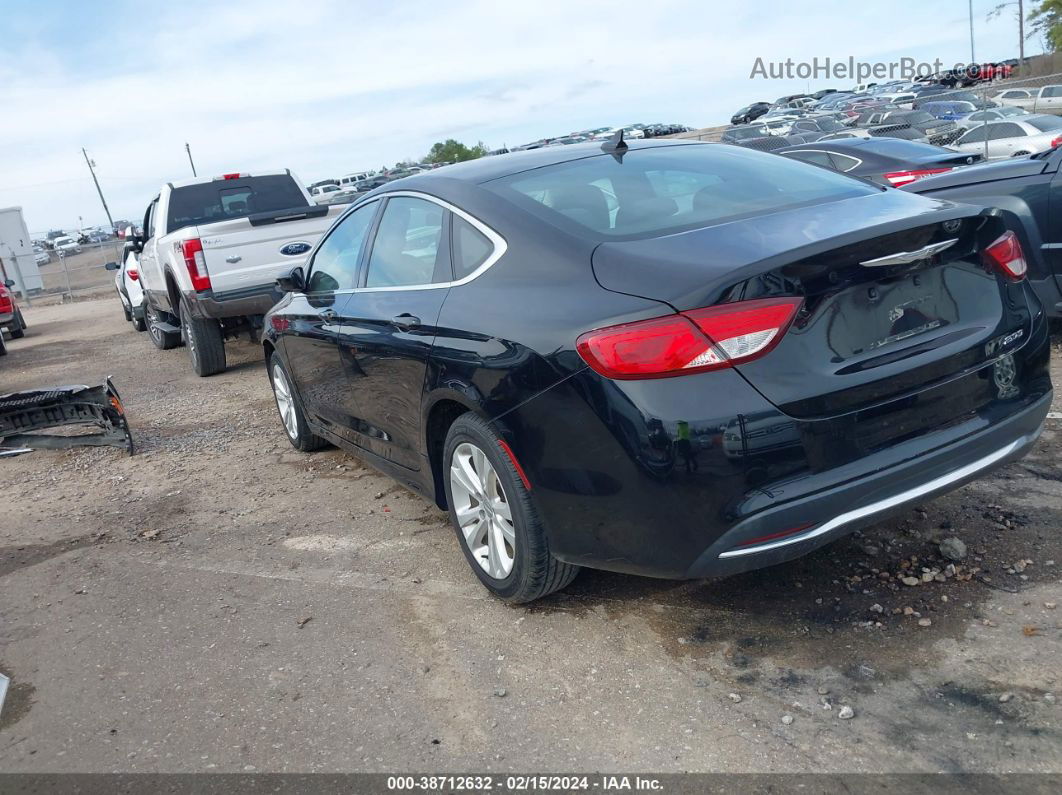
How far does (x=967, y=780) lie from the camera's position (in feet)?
8.23

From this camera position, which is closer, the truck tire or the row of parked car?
the row of parked car

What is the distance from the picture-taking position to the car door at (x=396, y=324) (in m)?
3.99

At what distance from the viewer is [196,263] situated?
9.20m

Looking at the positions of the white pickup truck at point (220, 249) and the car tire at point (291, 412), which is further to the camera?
the white pickup truck at point (220, 249)

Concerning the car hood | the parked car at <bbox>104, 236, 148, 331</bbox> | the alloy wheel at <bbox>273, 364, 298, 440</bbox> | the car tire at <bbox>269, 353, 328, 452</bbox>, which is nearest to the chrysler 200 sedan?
the car tire at <bbox>269, 353, 328, 452</bbox>

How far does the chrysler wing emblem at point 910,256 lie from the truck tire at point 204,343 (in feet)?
27.2

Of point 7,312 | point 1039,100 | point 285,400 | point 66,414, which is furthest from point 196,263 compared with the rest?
point 1039,100

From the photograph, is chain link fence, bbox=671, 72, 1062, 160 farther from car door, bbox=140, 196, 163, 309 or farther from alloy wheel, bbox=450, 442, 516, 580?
alloy wheel, bbox=450, 442, 516, 580

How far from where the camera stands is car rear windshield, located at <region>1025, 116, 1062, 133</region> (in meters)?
22.2

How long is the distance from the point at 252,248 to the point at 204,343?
4.62 ft

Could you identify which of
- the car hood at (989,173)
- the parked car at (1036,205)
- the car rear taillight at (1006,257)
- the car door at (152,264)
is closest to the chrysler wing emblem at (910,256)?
the car rear taillight at (1006,257)

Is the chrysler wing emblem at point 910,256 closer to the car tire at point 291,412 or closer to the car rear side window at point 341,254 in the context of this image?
the car rear side window at point 341,254

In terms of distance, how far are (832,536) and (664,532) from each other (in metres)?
0.53

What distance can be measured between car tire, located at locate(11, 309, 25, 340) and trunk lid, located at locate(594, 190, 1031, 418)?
1720 centimetres
